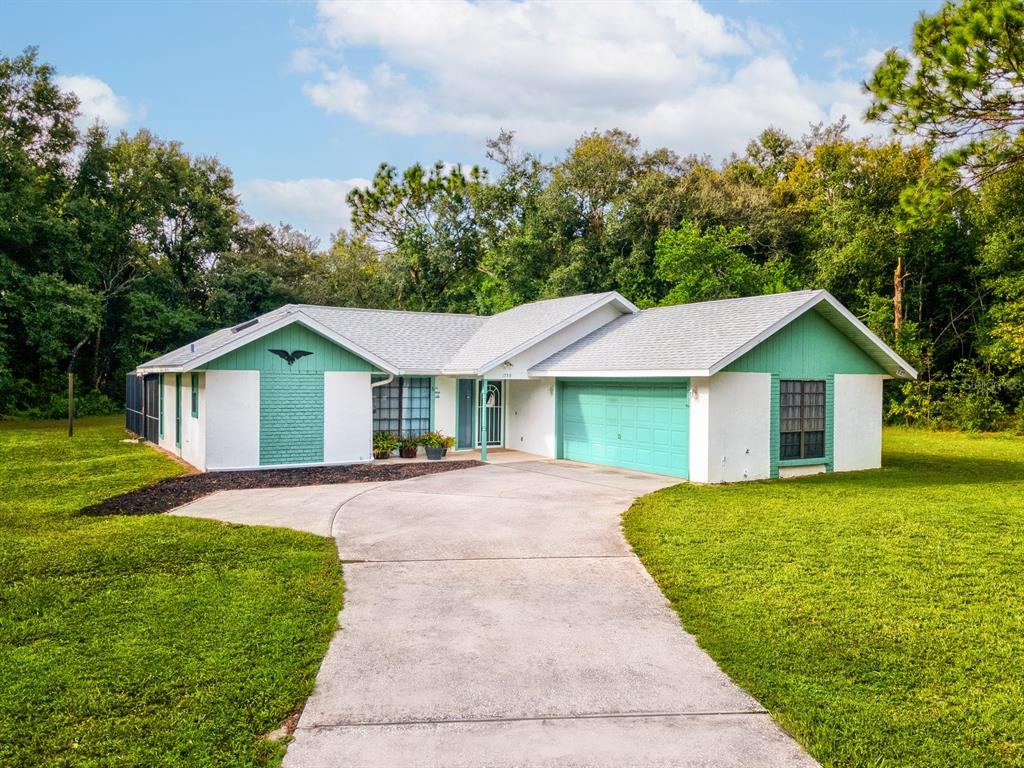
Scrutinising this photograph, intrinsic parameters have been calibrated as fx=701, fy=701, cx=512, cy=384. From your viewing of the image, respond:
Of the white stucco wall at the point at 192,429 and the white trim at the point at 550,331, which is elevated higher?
the white trim at the point at 550,331

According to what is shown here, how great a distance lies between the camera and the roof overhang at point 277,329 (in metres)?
14.4

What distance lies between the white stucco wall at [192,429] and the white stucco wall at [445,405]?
19.5 feet

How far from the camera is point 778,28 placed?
17.8m

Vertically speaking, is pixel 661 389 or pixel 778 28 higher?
pixel 778 28

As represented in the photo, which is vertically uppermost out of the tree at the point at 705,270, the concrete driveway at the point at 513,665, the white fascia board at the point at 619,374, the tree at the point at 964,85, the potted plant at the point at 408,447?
the tree at the point at 964,85

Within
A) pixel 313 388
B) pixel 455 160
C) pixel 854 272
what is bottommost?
pixel 313 388

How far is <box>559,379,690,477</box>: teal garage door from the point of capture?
1471 cm

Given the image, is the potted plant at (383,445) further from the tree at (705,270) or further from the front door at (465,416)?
the tree at (705,270)

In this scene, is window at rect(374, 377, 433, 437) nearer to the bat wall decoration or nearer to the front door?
the front door

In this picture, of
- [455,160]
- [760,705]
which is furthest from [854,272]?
[760,705]

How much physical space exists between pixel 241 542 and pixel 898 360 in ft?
47.6

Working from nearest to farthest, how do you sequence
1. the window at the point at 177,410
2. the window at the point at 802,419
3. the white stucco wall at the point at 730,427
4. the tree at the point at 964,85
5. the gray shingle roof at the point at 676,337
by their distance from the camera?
the tree at the point at 964,85 < the white stucco wall at the point at 730,427 < the gray shingle roof at the point at 676,337 < the window at the point at 802,419 < the window at the point at 177,410

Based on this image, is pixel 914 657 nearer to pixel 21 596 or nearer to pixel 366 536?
pixel 366 536

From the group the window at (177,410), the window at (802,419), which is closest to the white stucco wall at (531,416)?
the window at (802,419)
